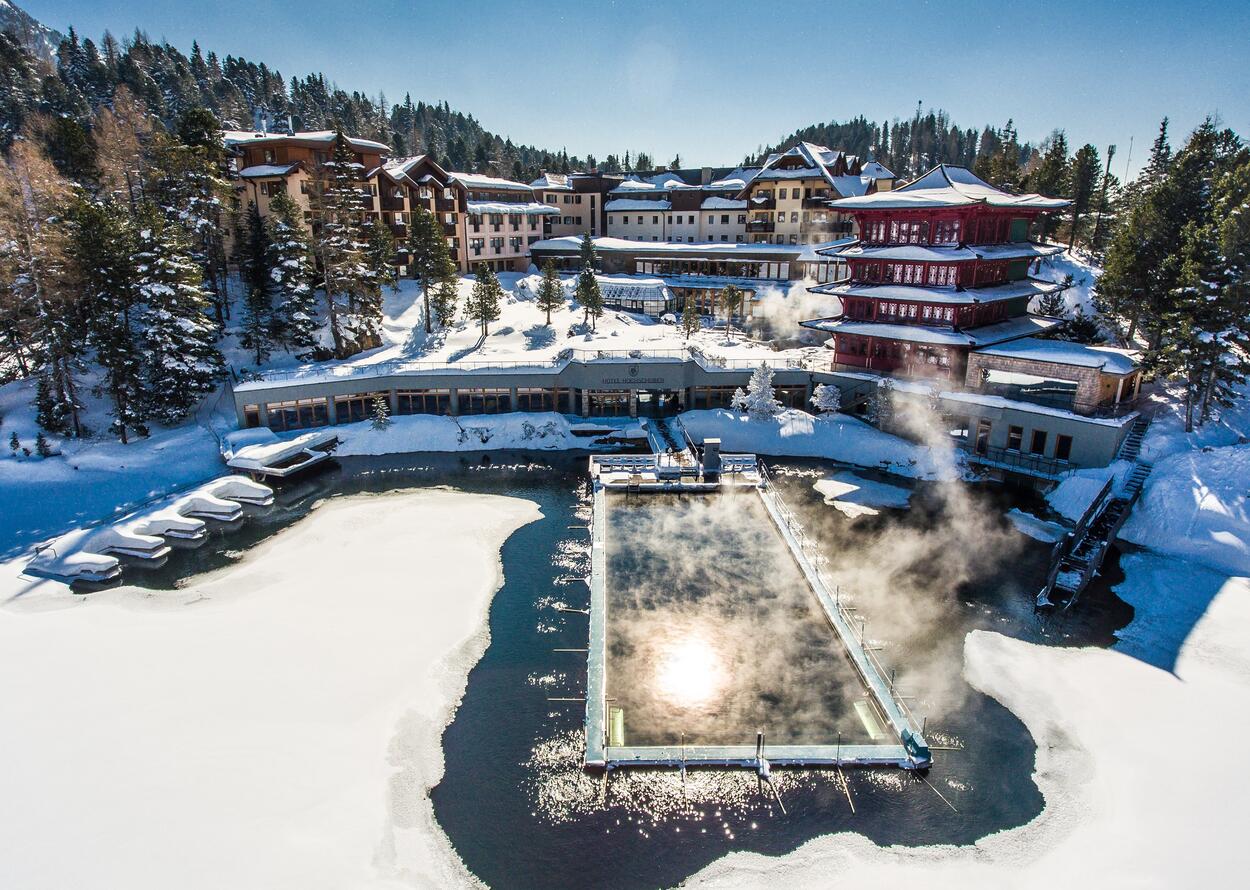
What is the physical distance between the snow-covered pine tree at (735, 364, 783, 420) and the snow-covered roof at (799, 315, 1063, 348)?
637 centimetres

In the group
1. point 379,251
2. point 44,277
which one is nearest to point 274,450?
point 44,277

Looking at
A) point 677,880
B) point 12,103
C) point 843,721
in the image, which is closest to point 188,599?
point 677,880

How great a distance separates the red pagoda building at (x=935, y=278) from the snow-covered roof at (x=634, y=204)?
133 ft

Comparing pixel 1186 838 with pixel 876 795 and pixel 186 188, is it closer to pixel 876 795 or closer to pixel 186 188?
pixel 876 795

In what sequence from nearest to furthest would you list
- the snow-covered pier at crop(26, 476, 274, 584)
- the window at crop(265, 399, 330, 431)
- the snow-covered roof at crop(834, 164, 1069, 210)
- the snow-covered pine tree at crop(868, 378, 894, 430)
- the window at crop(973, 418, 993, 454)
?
the snow-covered pier at crop(26, 476, 274, 584) → the window at crop(973, 418, 993, 454) → the snow-covered roof at crop(834, 164, 1069, 210) → the snow-covered pine tree at crop(868, 378, 894, 430) → the window at crop(265, 399, 330, 431)

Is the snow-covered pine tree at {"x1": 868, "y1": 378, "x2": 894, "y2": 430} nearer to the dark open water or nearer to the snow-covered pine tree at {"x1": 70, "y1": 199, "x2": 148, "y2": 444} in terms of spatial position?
the dark open water

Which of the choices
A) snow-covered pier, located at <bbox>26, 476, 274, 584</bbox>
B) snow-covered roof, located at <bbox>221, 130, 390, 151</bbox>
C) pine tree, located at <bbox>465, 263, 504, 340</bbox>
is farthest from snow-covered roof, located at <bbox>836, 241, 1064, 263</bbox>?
snow-covered roof, located at <bbox>221, 130, 390, 151</bbox>

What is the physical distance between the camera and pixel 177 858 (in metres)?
16.4

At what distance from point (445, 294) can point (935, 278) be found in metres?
38.4

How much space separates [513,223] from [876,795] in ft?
247

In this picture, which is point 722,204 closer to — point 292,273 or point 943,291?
point 943,291

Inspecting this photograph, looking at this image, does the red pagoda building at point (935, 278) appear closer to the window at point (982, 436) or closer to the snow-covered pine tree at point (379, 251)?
the window at point (982, 436)

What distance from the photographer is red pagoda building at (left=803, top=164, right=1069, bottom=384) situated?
145 ft

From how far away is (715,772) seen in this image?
19141 millimetres
